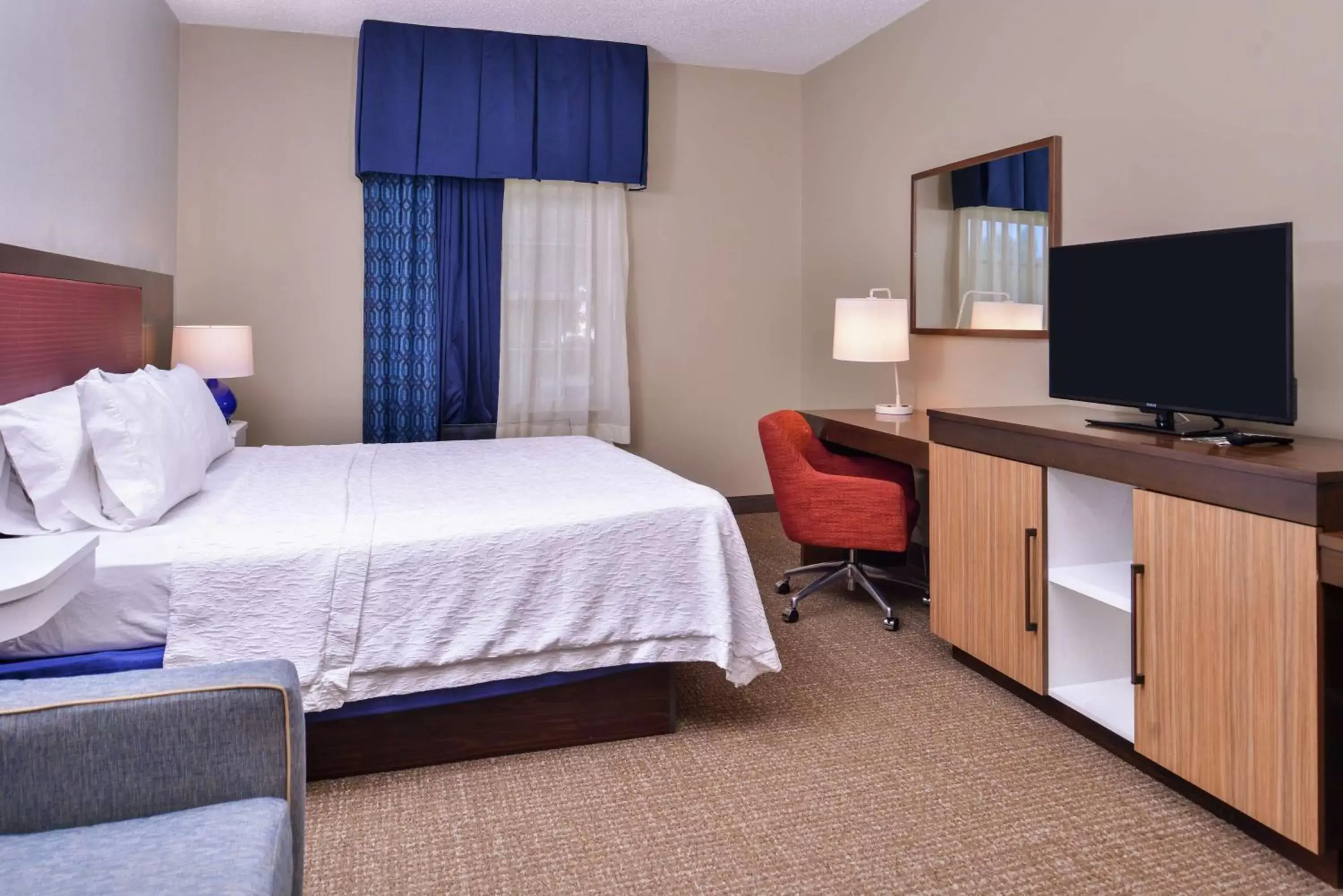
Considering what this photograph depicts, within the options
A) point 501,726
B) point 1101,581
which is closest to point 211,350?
point 501,726

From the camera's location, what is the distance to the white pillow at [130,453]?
7.76ft

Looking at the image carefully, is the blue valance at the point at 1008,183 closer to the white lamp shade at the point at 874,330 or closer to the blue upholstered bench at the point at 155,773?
the white lamp shade at the point at 874,330

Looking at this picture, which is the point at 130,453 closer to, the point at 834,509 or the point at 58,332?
the point at 58,332

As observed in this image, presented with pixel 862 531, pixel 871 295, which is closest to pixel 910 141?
pixel 871 295

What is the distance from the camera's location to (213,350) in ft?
13.4

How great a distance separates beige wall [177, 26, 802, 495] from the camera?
15.6 feet

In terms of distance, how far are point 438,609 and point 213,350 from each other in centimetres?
237

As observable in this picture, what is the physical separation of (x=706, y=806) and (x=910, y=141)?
11.1 ft

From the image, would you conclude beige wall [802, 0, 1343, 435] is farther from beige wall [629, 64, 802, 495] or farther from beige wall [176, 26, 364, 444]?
beige wall [176, 26, 364, 444]

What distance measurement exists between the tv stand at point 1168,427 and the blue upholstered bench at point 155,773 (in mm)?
2196

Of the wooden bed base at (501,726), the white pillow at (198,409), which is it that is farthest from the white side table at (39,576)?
the white pillow at (198,409)

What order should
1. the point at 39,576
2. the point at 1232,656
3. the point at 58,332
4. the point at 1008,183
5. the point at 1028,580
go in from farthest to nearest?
the point at 1008,183
the point at 58,332
the point at 1028,580
the point at 1232,656
the point at 39,576

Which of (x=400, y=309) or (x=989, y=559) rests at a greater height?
(x=400, y=309)

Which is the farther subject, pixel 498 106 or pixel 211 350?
pixel 498 106
